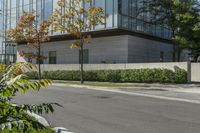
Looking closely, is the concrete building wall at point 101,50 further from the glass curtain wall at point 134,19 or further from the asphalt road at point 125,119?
the asphalt road at point 125,119

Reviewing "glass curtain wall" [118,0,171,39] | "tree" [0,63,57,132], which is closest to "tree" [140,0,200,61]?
"glass curtain wall" [118,0,171,39]

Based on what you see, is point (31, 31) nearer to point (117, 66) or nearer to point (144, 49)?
point (117, 66)

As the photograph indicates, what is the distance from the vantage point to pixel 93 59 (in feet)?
142

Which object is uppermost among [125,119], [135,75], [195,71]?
[195,71]

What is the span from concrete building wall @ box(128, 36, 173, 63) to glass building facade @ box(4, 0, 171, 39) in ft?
3.42

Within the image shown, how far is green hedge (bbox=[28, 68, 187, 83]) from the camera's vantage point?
3123cm

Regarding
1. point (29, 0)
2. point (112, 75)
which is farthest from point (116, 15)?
point (29, 0)

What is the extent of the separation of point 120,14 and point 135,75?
8.65 meters

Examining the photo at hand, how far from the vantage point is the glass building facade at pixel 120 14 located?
39281 mm

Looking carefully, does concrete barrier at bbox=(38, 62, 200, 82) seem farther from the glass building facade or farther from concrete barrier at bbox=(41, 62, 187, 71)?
the glass building facade

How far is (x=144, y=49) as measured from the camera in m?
43.2

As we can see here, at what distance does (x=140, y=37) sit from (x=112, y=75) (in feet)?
30.0

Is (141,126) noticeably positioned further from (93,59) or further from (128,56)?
(93,59)

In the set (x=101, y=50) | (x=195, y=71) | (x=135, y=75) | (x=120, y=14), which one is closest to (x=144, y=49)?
(x=101, y=50)
